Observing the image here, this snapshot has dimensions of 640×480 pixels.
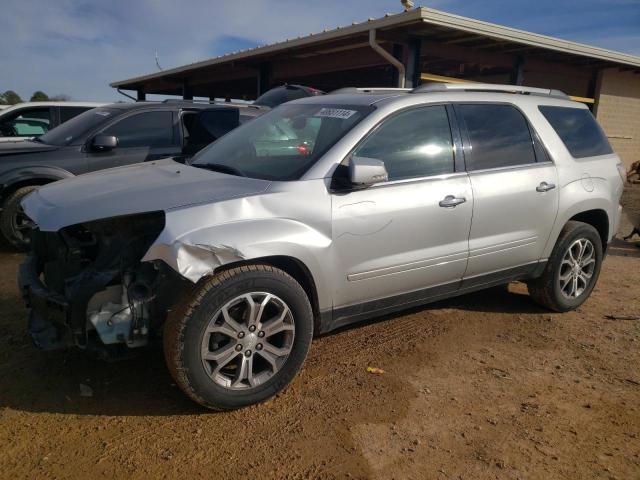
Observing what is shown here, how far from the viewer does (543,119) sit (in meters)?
4.30

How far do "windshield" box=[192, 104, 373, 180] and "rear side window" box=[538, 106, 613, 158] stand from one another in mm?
1952

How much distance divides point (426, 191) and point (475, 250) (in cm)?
67

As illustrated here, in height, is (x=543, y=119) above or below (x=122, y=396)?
above

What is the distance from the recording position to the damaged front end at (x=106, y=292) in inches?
105

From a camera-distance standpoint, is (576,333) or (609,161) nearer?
(576,333)

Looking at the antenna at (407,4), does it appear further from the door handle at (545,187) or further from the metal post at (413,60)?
the door handle at (545,187)

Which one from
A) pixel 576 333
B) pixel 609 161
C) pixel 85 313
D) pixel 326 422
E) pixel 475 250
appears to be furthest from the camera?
pixel 609 161

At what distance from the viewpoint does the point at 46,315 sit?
9.36 feet

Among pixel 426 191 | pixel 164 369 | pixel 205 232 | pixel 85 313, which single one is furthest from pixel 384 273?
pixel 85 313

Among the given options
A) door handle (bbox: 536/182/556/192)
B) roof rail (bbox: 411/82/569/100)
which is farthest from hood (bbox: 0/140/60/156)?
door handle (bbox: 536/182/556/192)

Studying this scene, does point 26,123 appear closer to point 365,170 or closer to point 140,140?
point 140,140

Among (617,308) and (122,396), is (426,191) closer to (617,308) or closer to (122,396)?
(122,396)

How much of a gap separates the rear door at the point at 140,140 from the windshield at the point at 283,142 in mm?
2485

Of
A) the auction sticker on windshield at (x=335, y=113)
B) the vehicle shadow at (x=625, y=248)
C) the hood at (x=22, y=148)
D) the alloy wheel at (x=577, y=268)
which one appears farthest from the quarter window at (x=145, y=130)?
the vehicle shadow at (x=625, y=248)
